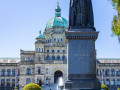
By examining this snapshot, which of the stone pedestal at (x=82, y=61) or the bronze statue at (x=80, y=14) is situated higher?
the bronze statue at (x=80, y=14)

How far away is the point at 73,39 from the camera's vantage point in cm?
1819

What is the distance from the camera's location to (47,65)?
239 ft

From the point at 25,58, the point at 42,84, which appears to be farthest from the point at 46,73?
the point at 25,58

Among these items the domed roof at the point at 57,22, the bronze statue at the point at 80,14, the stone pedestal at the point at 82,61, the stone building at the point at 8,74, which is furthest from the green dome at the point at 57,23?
the stone pedestal at the point at 82,61

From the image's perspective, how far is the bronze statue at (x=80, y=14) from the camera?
1886 cm

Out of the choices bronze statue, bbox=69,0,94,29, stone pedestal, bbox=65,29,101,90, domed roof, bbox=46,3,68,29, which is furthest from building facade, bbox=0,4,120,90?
stone pedestal, bbox=65,29,101,90

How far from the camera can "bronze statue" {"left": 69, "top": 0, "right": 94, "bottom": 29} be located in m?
18.9

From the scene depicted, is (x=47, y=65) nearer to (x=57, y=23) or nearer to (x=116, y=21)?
(x=57, y=23)

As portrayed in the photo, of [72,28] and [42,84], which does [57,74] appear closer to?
[42,84]

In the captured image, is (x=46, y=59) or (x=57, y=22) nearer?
(x=46, y=59)

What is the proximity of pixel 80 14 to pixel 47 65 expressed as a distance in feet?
179

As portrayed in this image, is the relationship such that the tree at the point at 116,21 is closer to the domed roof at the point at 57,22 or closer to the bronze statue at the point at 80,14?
the bronze statue at the point at 80,14

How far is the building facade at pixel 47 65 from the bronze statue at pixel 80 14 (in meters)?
52.9

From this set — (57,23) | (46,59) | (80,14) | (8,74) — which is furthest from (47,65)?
(80,14)
